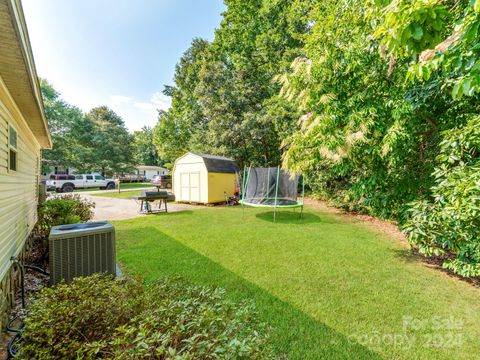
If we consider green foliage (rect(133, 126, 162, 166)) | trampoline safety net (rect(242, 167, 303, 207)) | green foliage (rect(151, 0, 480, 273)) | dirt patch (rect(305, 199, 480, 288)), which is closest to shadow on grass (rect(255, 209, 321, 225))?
trampoline safety net (rect(242, 167, 303, 207))

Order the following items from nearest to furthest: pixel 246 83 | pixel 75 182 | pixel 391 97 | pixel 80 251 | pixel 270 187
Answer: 1. pixel 80 251
2. pixel 391 97
3. pixel 270 187
4. pixel 246 83
5. pixel 75 182

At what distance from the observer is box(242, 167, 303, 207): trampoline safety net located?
9211mm

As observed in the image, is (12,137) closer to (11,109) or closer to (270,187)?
(11,109)

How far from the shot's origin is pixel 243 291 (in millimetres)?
3193

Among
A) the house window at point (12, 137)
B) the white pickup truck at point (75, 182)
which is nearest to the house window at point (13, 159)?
the house window at point (12, 137)

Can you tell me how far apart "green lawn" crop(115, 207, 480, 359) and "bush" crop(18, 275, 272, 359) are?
1254 millimetres

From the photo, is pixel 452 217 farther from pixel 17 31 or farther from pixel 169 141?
pixel 169 141

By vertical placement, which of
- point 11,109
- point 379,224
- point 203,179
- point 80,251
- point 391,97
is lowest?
point 379,224

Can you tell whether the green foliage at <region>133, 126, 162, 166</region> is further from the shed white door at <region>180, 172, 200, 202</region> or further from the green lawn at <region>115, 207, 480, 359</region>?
the green lawn at <region>115, 207, 480, 359</region>

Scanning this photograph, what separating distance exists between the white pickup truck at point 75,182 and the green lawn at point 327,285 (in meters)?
16.6

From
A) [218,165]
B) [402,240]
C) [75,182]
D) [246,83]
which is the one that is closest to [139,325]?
[402,240]

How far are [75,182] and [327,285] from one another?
23.5 meters

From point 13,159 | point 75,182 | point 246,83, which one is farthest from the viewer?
point 75,182

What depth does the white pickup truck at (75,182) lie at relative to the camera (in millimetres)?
18413
